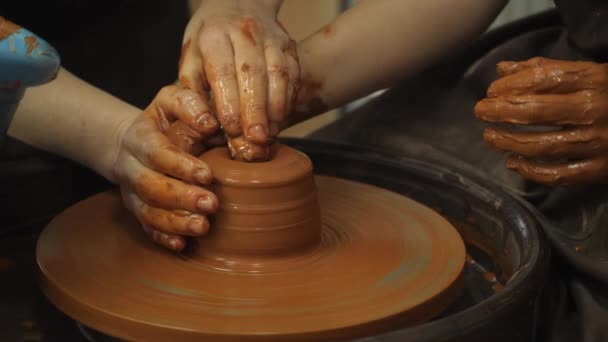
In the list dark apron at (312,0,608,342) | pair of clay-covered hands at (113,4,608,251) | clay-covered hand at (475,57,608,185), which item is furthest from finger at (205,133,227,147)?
dark apron at (312,0,608,342)

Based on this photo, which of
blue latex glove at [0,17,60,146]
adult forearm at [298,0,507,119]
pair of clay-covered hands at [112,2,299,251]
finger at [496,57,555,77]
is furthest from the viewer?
adult forearm at [298,0,507,119]

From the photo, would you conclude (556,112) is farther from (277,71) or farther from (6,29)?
(6,29)

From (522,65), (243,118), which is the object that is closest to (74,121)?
(243,118)

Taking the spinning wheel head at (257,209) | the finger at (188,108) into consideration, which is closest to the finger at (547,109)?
the spinning wheel head at (257,209)

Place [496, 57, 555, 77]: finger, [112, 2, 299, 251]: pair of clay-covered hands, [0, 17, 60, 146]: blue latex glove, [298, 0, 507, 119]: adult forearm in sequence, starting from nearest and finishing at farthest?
[0, 17, 60, 146]: blue latex glove, [112, 2, 299, 251]: pair of clay-covered hands, [496, 57, 555, 77]: finger, [298, 0, 507, 119]: adult forearm

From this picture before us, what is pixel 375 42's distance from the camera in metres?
1.36

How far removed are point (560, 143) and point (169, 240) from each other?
53cm

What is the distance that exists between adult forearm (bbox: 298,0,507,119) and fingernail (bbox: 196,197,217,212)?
41cm

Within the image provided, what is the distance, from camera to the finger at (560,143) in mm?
1071

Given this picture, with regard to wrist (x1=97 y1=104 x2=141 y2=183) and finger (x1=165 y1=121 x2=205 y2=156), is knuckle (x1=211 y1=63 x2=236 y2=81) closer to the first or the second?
finger (x1=165 y1=121 x2=205 y2=156)

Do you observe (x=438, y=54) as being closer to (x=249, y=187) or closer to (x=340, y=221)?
(x=340, y=221)

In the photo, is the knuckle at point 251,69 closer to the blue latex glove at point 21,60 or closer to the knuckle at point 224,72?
the knuckle at point 224,72

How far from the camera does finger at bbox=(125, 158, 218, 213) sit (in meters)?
0.94

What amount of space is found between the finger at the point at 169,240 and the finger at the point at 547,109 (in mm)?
439
